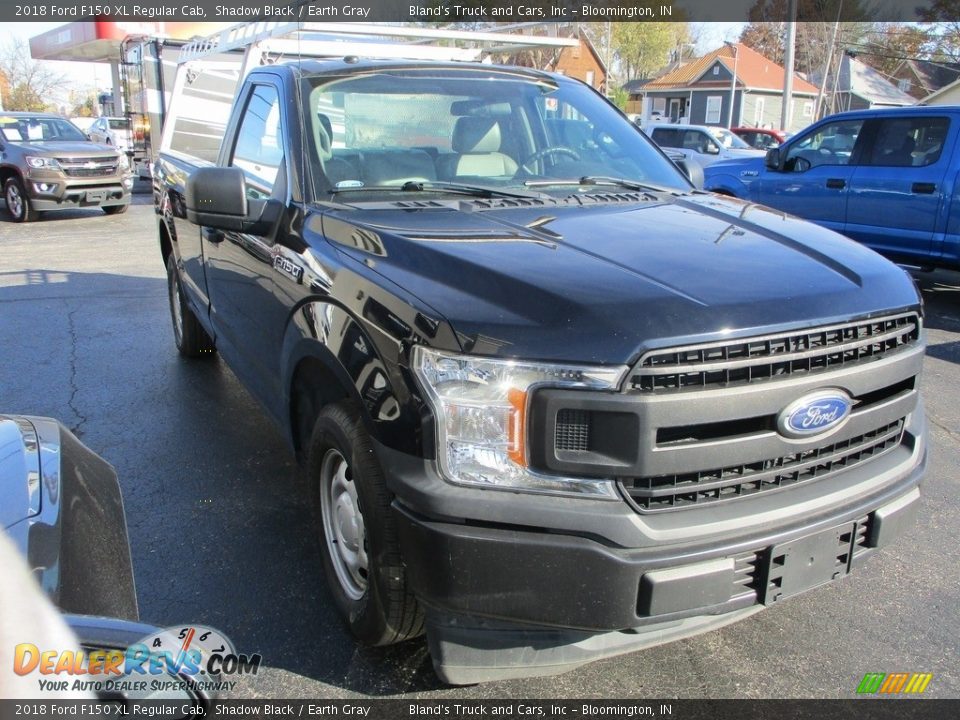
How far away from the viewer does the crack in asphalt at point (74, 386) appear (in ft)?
15.5

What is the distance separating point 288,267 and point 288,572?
1.21 m

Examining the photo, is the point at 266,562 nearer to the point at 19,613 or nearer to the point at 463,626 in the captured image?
the point at 463,626

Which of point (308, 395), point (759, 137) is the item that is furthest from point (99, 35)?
point (308, 395)

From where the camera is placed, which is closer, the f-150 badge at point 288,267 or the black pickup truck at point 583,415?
the black pickup truck at point 583,415

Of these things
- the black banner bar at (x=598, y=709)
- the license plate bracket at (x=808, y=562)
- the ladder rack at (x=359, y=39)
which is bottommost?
the black banner bar at (x=598, y=709)

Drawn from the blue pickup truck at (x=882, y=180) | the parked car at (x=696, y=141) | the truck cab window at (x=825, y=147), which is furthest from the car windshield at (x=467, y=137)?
the parked car at (x=696, y=141)

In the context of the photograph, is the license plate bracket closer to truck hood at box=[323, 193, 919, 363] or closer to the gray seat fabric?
truck hood at box=[323, 193, 919, 363]

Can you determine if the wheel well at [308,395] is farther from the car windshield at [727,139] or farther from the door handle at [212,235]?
the car windshield at [727,139]

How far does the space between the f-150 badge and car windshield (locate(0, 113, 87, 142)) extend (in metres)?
14.1

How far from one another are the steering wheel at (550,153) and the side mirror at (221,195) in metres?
1.24

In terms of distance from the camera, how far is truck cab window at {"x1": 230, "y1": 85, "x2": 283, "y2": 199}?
11.6ft

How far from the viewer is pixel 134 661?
1.33m

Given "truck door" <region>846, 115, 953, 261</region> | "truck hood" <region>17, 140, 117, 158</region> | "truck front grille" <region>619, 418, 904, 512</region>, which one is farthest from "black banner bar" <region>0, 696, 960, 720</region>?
"truck hood" <region>17, 140, 117, 158</region>

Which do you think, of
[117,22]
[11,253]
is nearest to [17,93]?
[117,22]
